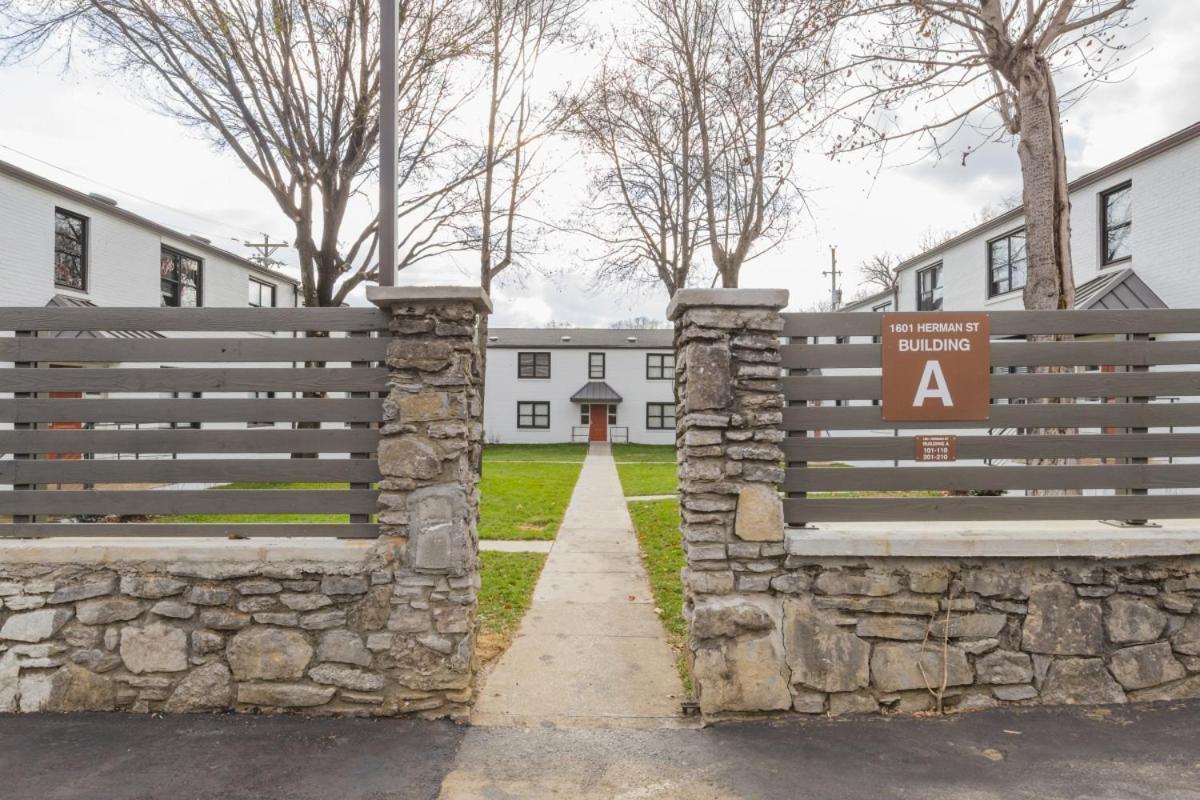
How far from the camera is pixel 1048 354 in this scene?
157 inches

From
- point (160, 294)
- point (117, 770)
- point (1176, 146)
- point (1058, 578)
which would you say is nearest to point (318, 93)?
point (117, 770)

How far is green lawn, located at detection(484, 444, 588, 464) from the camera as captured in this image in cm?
2578

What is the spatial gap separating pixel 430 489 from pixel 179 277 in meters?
17.8

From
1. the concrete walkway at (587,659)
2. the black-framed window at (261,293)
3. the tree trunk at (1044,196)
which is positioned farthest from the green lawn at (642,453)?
the tree trunk at (1044,196)

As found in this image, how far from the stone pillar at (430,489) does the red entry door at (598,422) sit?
29.6 m

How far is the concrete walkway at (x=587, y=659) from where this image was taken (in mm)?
3834

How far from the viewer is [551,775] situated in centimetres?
320

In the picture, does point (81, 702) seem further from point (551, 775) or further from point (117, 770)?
point (551, 775)

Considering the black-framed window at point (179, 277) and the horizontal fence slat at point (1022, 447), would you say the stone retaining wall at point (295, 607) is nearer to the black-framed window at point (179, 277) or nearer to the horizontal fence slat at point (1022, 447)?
the horizontal fence slat at point (1022, 447)

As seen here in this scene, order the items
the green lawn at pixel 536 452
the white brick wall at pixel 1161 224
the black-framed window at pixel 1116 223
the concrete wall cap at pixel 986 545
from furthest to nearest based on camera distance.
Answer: the green lawn at pixel 536 452 → the black-framed window at pixel 1116 223 → the white brick wall at pixel 1161 224 → the concrete wall cap at pixel 986 545

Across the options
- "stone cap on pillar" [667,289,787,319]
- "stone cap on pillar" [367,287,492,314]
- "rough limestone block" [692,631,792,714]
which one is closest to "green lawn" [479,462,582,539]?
"rough limestone block" [692,631,792,714]

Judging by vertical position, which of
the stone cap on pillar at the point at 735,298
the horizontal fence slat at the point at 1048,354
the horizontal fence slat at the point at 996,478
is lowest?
the horizontal fence slat at the point at 996,478

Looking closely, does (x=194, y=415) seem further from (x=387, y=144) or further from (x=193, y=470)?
(x=387, y=144)

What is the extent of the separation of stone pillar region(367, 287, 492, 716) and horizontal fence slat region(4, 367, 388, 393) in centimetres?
28
